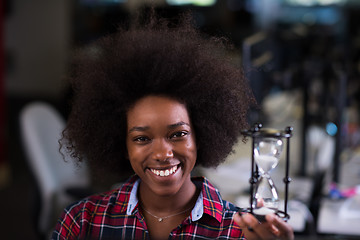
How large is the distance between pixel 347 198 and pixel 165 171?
1493 millimetres

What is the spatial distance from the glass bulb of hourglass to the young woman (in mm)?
188

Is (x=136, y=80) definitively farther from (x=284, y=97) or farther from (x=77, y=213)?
(x=284, y=97)

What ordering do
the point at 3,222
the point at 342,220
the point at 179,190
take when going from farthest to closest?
the point at 3,222 < the point at 342,220 < the point at 179,190

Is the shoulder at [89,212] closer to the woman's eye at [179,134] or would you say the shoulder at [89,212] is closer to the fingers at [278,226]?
the woman's eye at [179,134]

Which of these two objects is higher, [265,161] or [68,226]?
[265,161]

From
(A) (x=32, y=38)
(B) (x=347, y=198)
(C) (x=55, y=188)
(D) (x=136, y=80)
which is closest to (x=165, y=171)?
(D) (x=136, y=80)

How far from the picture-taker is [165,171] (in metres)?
1.26

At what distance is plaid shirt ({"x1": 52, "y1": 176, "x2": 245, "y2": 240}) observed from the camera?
4.34 feet

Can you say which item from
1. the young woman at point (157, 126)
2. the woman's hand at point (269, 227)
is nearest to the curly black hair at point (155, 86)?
the young woman at point (157, 126)

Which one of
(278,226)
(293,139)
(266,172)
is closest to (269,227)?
(278,226)

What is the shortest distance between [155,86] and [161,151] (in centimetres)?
17

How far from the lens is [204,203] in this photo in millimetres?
1347

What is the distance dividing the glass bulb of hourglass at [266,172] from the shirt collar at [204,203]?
20 cm

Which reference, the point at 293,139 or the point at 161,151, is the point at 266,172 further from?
the point at 293,139
